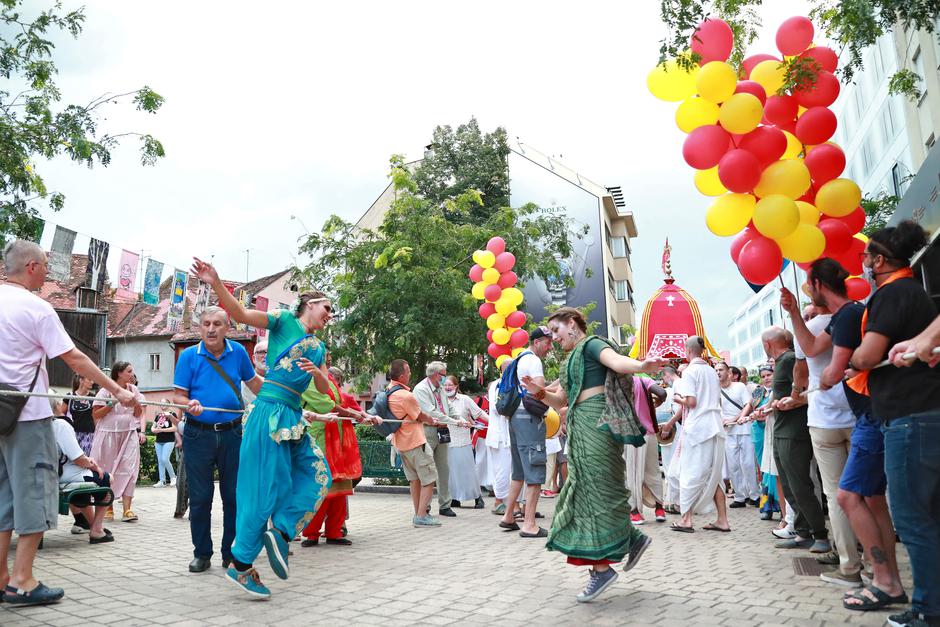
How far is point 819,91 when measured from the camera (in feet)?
20.6

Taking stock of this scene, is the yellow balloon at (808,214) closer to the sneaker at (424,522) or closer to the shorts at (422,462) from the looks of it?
the shorts at (422,462)

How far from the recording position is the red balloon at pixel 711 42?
247 inches

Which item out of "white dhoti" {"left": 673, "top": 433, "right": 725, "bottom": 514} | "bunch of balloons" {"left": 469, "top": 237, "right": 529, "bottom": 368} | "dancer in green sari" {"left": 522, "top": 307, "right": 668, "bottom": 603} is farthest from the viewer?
"bunch of balloons" {"left": 469, "top": 237, "right": 529, "bottom": 368}

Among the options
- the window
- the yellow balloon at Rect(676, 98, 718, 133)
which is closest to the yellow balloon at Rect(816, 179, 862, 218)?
the yellow balloon at Rect(676, 98, 718, 133)

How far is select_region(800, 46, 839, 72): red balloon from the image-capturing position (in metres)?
6.30

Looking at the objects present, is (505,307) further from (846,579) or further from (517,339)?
(846,579)

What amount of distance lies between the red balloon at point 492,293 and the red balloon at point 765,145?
783 centimetres

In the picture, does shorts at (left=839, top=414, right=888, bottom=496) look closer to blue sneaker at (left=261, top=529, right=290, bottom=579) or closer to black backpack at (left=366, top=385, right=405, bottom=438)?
blue sneaker at (left=261, top=529, right=290, bottom=579)

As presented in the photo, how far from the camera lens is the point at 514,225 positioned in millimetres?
22312

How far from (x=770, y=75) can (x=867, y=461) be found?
350 cm

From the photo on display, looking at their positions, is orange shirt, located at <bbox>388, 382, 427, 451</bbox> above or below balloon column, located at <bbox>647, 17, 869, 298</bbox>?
below

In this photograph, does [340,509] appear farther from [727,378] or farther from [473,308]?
[473,308]

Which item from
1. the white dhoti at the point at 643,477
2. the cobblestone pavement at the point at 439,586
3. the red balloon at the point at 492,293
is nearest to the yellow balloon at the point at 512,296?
the red balloon at the point at 492,293

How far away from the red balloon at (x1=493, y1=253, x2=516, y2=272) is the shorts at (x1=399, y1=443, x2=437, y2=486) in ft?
16.7
